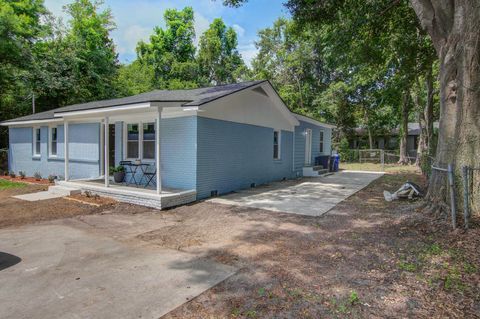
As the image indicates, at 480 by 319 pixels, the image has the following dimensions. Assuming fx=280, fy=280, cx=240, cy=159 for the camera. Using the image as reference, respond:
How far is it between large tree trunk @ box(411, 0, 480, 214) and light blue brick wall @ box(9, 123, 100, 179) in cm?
1082

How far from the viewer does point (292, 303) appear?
9.45 feet

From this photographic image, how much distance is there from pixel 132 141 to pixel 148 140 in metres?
0.84

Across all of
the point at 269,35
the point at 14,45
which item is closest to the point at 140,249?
the point at 14,45

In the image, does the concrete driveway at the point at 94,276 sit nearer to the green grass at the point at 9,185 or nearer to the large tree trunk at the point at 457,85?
the large tree trunk at the point at 457,85

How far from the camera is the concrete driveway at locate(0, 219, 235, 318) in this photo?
2.81 meters

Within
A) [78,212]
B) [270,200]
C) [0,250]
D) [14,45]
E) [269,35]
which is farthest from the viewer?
[269,35]

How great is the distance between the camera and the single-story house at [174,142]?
809 cm

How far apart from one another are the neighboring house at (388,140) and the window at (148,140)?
27134 millimetres

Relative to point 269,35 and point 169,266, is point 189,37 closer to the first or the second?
point 269,35

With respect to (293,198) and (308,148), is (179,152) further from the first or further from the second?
(308,148)

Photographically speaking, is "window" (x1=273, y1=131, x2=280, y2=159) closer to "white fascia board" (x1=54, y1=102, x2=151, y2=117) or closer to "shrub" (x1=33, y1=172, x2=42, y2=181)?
"white fascia board" (x1=54, y1=102, x2=151, y2=117)

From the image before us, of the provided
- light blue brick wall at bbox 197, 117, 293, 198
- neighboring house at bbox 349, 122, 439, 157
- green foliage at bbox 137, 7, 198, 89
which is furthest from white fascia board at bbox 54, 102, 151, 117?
neighboring house at bbox 349, 122, 439, 157

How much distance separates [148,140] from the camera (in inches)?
375

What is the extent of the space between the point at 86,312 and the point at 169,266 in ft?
4.11
